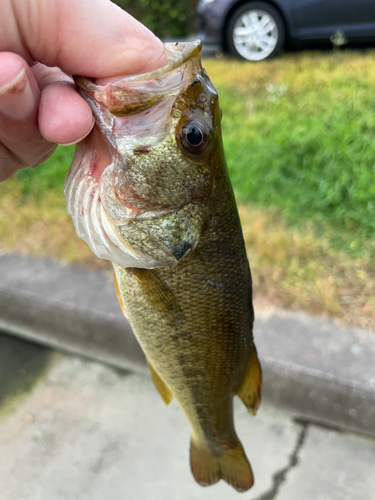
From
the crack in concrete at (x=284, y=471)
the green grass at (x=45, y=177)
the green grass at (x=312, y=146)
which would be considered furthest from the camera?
the green grass at (x=45, y=177)

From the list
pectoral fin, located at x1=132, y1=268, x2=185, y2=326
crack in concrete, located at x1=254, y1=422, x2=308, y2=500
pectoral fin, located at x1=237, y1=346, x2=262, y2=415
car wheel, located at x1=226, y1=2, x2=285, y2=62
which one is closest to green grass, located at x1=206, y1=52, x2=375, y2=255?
car wheel, located at x1=226, y1=2, x2=285, y2=62

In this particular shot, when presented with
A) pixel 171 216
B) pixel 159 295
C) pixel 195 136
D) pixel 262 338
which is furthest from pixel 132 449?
pixel 195 136

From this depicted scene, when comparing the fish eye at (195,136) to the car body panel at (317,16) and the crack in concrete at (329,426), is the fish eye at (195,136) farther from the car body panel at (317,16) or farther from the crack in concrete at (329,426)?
the car body panel at (317,16)

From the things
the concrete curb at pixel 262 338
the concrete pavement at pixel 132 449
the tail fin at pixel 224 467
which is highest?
the tail fin at pixel 224 467

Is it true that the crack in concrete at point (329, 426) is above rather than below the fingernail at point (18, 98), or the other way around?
below

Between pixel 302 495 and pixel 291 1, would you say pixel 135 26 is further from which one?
pixel 291 1

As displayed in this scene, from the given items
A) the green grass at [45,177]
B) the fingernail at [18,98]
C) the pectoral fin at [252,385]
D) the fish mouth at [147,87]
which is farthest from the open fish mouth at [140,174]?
the green grass at [45,177]

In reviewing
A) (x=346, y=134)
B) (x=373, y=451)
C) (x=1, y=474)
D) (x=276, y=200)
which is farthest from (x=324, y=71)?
(x=1, y=474)

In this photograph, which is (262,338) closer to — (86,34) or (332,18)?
(86,34)
